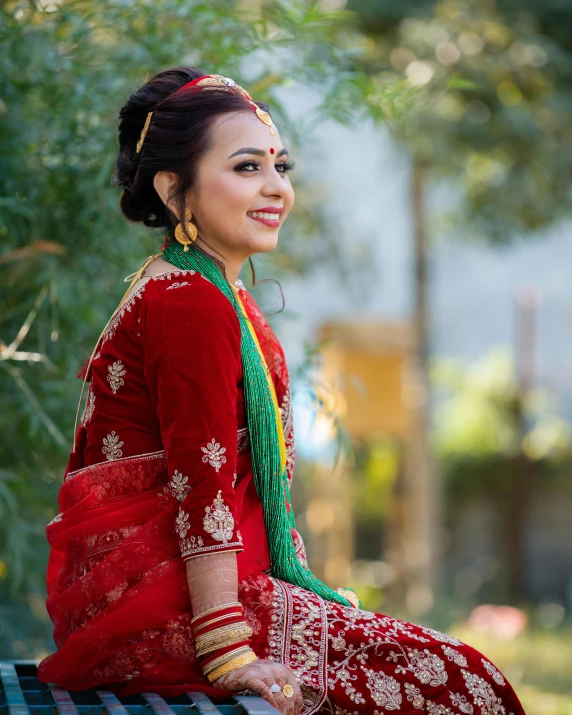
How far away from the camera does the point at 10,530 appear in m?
3.14

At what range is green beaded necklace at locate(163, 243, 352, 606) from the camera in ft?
6.23

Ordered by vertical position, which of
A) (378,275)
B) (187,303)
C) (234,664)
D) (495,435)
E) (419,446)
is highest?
(187,303)

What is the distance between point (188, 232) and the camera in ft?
6.52

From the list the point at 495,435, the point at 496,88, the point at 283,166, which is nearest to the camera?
the point at 283,166

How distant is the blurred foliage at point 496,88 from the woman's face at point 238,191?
5.28 metres

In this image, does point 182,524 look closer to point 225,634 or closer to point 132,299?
point 225,634

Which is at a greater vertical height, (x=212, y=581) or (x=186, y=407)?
(x=186, y=407)

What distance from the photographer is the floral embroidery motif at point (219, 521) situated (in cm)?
175

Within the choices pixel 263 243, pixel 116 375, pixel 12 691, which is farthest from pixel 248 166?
pixel 12 691

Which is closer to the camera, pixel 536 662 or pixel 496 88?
pixel 536 662

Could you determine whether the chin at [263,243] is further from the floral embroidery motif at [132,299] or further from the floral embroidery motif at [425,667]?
the floral embroidery motif at [425,667]

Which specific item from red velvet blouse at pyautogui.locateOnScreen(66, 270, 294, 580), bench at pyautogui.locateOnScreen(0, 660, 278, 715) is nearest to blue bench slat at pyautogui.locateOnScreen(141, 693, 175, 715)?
bench at pyautogui.locateOnScreen(0, 660, 278, 715)

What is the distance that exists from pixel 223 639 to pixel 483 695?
0.45m

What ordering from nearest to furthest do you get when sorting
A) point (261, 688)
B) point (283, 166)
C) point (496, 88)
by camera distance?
point (261, 688) → point (283, 166) → point (496, 88)
